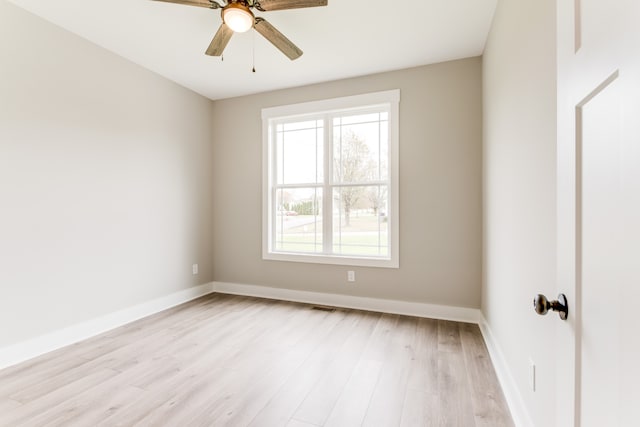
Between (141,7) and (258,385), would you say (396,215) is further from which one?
(141,7)

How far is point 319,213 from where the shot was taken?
12.9ft

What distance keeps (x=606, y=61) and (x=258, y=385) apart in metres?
2.27

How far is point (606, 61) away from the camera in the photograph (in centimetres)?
63

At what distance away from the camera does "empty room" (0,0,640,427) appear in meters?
0.79

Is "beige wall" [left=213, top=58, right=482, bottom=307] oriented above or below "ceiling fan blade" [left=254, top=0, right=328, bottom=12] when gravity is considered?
below

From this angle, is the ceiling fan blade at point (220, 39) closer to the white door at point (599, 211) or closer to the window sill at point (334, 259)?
the white door at point (599, 211)

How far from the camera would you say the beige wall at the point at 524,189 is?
1283 millimetres

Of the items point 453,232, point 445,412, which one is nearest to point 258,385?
point 445,412

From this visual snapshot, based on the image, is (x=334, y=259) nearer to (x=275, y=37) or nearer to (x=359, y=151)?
(x=359, y=151)

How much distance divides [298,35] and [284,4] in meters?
0.83

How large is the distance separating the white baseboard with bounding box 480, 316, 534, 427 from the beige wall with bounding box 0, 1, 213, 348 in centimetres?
344

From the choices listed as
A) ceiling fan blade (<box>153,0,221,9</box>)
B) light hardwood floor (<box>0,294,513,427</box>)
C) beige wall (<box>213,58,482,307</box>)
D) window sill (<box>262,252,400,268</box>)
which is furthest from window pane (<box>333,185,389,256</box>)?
ceiling fan blade (<box>153,0,221,9</box>)

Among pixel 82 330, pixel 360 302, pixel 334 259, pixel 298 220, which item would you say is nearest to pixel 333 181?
pixel 298 220

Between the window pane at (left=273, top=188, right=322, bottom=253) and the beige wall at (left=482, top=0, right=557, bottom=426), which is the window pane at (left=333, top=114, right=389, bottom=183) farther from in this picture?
the beige wall at (left=482, top=0, right=557, bottom=426)
